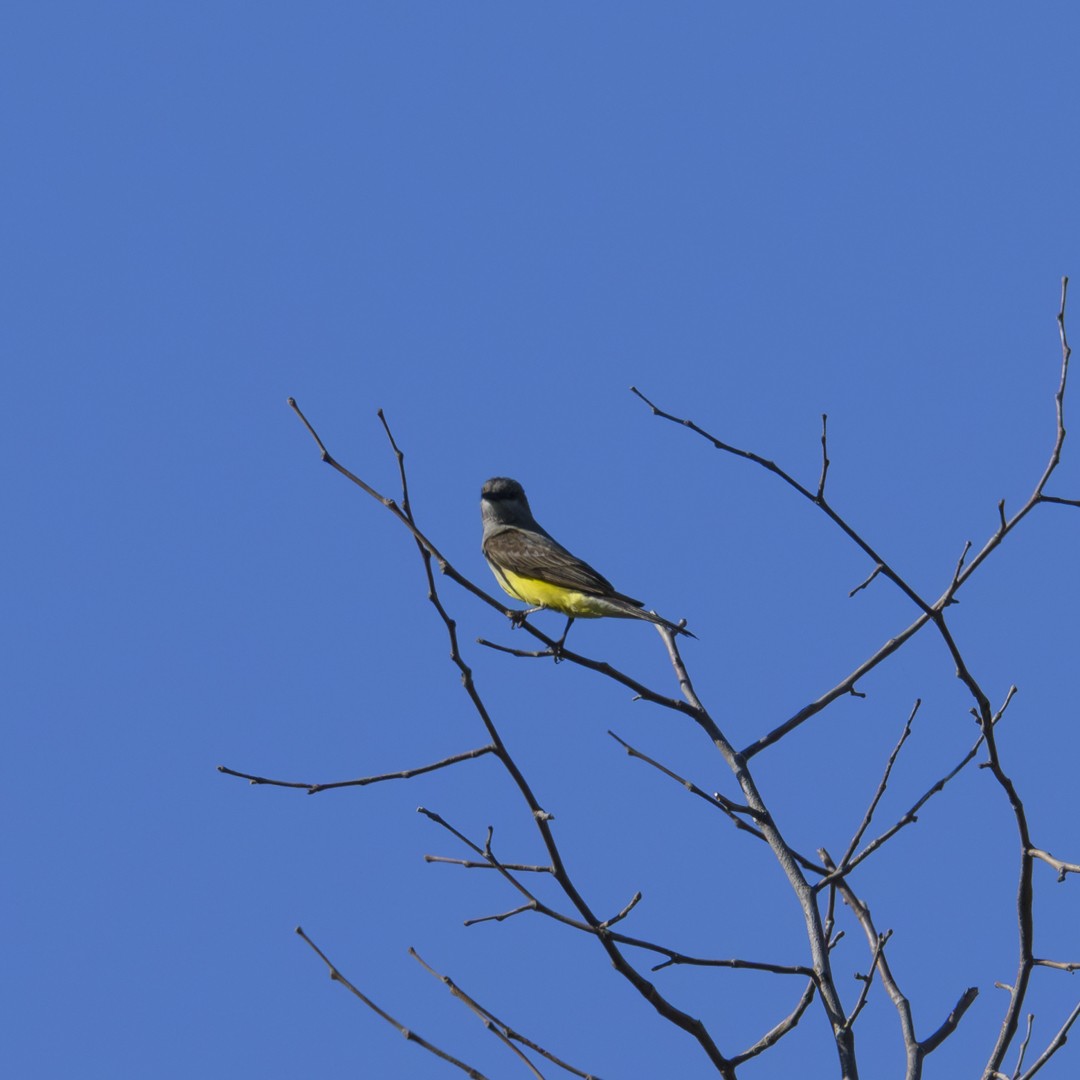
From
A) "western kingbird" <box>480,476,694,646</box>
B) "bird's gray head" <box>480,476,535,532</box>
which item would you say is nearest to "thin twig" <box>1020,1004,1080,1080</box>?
"western kingbird" <box>480,476,694,646</box>

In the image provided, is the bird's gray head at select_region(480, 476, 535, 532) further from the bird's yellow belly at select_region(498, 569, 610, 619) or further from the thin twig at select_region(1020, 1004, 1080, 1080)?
the thin twig at select_region(1020, 1004, 1080, 1080)

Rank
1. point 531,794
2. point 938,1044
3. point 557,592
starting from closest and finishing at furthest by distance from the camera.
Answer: point 531,794
point 938,1044
point 557,592

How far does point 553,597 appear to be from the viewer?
10742 millimetres

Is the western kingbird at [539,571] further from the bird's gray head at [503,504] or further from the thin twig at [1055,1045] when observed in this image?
the thin twig at [1055,1045]

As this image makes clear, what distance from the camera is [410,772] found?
4.99 metres

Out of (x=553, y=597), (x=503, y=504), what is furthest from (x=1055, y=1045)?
(x=503, y=504)

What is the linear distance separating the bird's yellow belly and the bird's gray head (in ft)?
6.35

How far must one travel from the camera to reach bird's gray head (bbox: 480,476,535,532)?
1364cm

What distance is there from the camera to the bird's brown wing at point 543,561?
408 inches

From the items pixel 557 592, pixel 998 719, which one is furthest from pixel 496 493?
pixel 998 719

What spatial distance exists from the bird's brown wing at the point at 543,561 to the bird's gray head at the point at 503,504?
2.34ft

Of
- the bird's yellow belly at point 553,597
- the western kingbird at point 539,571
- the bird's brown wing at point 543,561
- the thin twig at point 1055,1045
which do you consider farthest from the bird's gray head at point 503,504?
the thin twig at point 1055,1045

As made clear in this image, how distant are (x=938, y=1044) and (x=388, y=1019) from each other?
186cm

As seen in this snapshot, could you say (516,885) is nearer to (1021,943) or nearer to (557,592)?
(1021,943)
